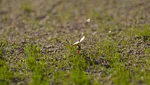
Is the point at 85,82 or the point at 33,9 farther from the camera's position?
the point at 33,9

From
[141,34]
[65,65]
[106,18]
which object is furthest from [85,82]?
[106,18]

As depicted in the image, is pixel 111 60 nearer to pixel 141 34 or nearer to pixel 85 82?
pixel 85 82

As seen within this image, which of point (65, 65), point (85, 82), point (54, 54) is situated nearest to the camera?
point (85, 82)

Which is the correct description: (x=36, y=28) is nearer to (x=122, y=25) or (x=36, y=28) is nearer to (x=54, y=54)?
(x=54, y=54)

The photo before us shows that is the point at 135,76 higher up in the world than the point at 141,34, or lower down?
lower down

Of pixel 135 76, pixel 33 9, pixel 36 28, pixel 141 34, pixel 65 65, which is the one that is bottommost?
pixel 135 76

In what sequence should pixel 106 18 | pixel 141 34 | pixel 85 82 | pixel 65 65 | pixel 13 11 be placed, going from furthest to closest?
pixel 13 11 → pixel 106 18 → pixel 141 34 → pixel 65 65 → pixel 85 82
